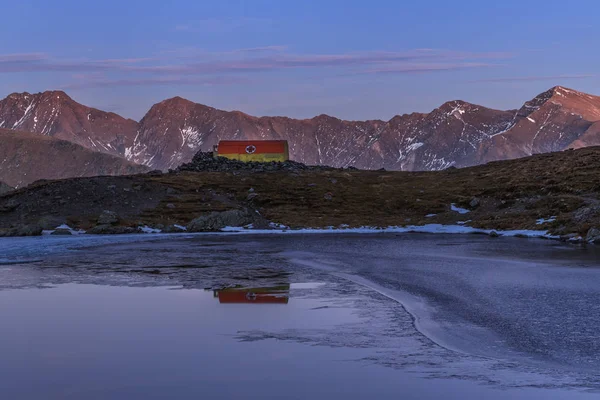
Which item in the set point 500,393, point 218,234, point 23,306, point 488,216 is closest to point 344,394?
point 500,393

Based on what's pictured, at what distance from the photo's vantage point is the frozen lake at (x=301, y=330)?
12297 millimetres

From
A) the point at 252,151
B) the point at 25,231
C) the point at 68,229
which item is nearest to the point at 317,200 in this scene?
the point at 68,229

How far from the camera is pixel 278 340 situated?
52.3ft

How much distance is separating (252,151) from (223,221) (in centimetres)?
5484

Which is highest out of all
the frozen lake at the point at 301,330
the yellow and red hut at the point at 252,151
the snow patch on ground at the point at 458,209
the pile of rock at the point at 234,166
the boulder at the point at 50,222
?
the yellow and red hut at the point at 252,151

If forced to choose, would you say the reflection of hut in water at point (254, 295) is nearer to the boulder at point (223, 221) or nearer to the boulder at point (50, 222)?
A: the boulder at point (50, 222)

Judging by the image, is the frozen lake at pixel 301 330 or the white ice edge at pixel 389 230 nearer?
the frozen lake at pixel 301 330

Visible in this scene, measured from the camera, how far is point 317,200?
285 feet

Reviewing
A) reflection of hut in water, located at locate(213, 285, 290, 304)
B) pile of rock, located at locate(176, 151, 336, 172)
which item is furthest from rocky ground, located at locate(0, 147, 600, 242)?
reflection of hut in water, located at locate(213, 285, 290, 304)

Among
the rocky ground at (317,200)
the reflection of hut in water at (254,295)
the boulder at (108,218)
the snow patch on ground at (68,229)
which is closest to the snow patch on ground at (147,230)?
the rocky ground at (317,200)

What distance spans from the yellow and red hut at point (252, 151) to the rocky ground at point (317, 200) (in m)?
16.3

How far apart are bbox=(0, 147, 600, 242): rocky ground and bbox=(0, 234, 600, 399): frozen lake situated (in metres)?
26.0

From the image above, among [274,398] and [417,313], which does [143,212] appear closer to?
[417,313]

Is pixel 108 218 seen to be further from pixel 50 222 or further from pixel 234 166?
pixel 234 166
